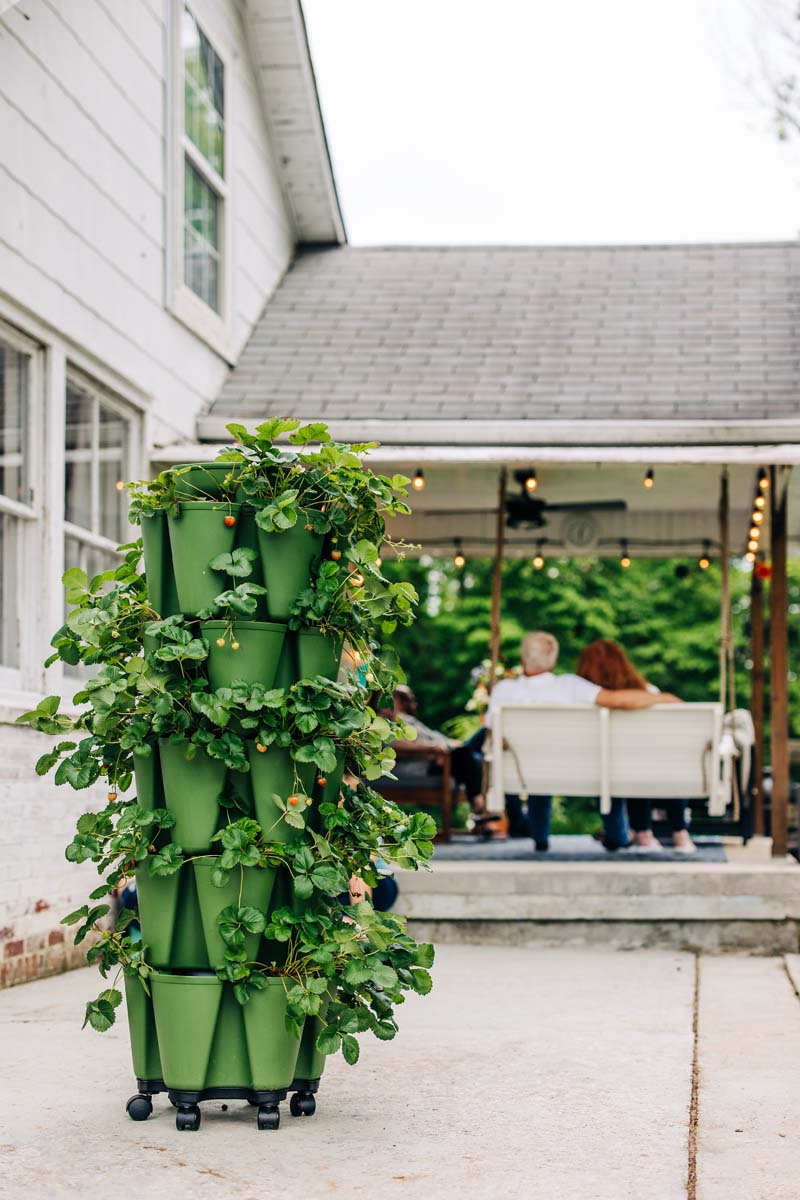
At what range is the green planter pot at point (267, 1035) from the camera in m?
3.83

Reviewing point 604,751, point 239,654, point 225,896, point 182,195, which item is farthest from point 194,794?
point 182,195

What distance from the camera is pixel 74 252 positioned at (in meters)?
7.10

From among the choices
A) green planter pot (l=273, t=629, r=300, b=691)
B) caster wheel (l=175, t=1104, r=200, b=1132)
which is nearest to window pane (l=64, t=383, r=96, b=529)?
green planter pot (l=273, t=629, r=300, b=691)

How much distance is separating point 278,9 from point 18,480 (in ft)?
15.7

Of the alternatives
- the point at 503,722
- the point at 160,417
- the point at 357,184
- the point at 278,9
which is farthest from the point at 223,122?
the point at 357,184

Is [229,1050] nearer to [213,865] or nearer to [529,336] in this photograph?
[213,865]

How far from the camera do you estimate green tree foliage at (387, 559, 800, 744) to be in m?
23.3

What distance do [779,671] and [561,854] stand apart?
1.69 metres

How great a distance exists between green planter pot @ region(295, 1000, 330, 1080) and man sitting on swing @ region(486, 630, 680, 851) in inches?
172

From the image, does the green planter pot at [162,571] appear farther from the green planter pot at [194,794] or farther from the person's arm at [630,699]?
the person's arm at [630,699]

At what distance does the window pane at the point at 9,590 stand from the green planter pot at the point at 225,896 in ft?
10.1

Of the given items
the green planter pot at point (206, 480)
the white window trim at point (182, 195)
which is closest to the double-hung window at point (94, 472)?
the white window trim at point (182, 195)

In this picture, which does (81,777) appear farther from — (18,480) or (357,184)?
(357,184)

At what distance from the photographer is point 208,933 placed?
3.86 metres
